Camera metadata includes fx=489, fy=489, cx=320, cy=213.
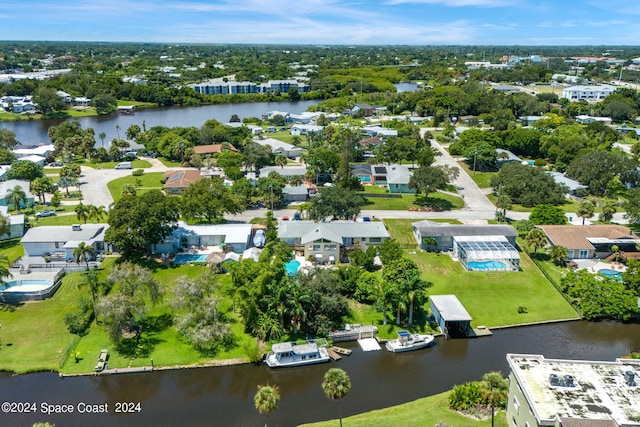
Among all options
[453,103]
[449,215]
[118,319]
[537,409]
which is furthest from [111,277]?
[453,103]

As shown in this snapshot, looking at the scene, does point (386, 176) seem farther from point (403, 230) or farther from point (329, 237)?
point (329, 237)

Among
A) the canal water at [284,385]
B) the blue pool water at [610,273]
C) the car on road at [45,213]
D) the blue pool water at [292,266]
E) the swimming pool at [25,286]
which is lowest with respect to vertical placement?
the canal water at [284,385]

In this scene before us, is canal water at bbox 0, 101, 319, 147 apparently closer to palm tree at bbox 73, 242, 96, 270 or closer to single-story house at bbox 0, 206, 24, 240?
single-story house at bbox 0, 206, 24, 240

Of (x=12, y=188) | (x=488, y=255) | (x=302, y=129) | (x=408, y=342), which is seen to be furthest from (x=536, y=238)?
(x=302, y=129)

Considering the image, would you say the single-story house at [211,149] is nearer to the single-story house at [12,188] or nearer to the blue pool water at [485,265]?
the single-story house at [12,188]

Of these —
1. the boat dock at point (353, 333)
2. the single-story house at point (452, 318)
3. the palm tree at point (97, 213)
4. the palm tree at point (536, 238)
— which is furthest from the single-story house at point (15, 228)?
the palm tree at point (536, 238)

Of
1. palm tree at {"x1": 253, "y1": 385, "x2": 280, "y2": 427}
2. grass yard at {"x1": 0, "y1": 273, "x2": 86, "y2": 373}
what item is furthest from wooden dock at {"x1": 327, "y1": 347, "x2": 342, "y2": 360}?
grass yard at {"x1": 0, "y1": 273, "x2": 86, "y2": 373}

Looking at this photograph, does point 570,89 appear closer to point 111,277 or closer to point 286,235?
point 286,235
